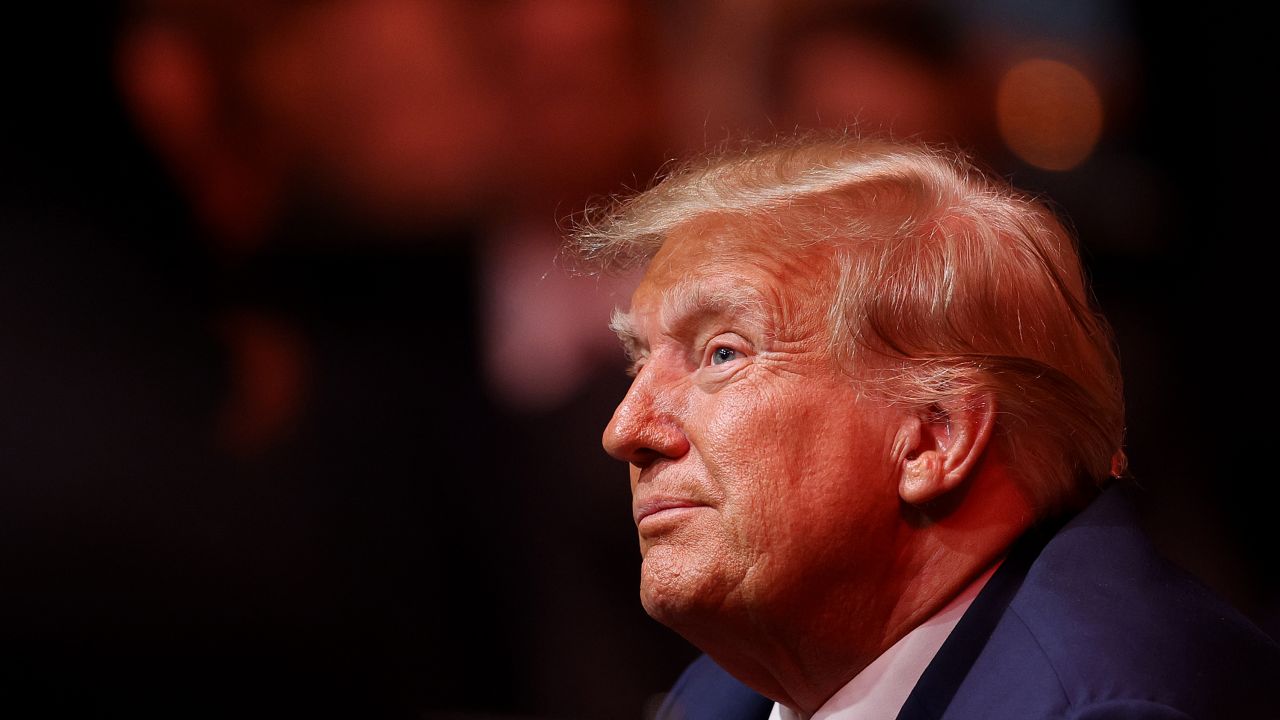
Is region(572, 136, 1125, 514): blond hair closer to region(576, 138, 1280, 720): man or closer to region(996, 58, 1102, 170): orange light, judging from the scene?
region(576, 138, 1280, 720): man

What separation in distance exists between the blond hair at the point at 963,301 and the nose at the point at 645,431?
0.23 m

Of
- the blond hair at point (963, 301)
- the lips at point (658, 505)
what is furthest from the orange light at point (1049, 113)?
the lips at point (658, 505)

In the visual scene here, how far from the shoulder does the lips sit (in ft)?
1.25

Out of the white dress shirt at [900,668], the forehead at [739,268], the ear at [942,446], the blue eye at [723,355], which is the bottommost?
the white dress shirt at [900,668]

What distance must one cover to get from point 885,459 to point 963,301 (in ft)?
A: 0.71

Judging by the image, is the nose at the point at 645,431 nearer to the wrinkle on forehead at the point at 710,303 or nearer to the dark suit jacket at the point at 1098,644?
the wrinkle on forehead at the point at 710,303

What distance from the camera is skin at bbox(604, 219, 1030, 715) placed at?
1.24m

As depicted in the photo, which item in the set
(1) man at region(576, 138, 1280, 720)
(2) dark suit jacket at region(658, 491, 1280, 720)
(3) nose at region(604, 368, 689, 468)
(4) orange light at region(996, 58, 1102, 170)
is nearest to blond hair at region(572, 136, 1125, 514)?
(1) man at region(576, 138, 1280, 720)

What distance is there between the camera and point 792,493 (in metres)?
1.23

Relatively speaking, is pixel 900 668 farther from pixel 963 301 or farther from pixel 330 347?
pixel 330 347

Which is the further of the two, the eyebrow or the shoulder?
the eyebrow

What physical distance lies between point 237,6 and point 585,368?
127cm

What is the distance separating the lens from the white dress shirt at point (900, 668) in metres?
1.27

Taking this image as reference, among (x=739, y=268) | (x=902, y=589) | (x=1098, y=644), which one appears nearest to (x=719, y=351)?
(x=739, y=268)
